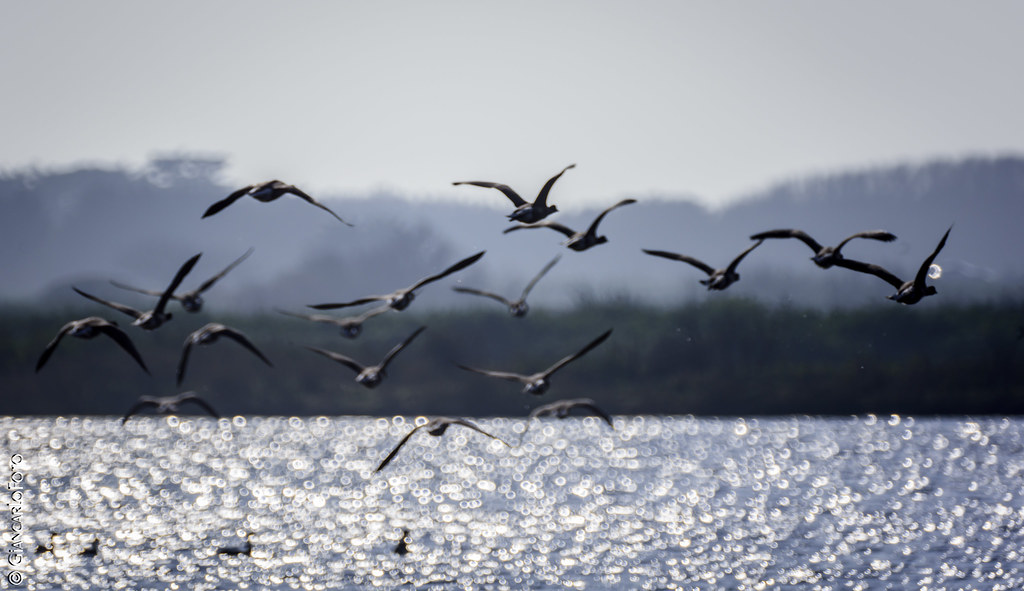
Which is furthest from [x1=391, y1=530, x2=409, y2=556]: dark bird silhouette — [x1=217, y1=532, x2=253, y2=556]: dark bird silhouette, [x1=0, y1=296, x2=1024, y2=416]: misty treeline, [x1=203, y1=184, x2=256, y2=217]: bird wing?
[x1=0, y1=296, x2=1024, y2=416]: misty treeline

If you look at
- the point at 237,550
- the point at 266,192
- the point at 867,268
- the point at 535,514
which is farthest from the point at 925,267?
the point at 535,514

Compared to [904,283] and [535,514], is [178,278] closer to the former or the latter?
[904,283]

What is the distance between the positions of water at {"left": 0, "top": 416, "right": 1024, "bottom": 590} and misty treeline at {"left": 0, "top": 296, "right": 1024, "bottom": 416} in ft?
19.8

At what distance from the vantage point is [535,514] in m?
64.6

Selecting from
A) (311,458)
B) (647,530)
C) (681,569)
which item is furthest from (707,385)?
(681,569)

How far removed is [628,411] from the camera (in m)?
134

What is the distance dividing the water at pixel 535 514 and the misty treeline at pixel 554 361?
605cm

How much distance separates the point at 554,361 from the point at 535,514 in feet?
219

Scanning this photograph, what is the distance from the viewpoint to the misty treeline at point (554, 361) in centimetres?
12312

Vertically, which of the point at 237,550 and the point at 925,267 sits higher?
the point at 925,267

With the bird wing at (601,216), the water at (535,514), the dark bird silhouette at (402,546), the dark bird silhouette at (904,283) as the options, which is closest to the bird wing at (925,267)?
the dark bird silhouette at (904,283)

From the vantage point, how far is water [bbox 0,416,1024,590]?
4416cm

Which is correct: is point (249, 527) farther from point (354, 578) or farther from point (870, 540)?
point (870, 540)

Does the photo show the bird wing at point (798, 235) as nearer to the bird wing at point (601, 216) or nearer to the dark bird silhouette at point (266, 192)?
the bird wing at point (601, 216)
